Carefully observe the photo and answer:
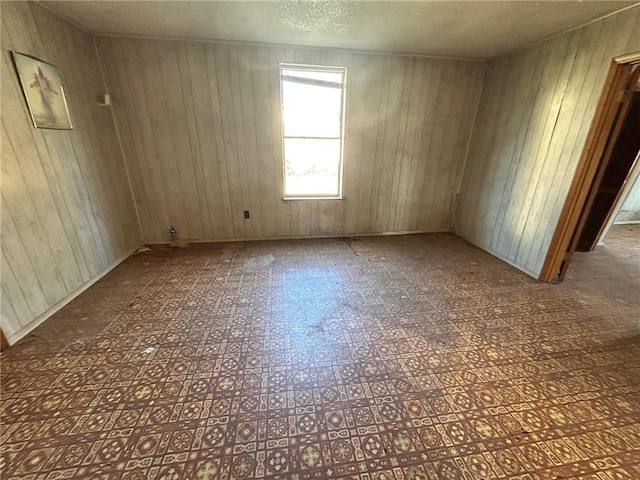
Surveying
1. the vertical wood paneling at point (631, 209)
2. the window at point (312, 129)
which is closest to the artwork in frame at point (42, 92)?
the window at point (312, 129)

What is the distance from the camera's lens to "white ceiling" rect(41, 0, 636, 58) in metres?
2.15

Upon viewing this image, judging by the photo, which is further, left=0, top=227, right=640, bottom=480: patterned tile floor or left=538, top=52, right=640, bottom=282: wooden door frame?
left=538, top=52, right=640, bottom=282: wooden door frame

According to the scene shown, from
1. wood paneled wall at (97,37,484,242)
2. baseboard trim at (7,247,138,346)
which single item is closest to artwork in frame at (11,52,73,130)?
wood paneled wall at (97,37,484,242)

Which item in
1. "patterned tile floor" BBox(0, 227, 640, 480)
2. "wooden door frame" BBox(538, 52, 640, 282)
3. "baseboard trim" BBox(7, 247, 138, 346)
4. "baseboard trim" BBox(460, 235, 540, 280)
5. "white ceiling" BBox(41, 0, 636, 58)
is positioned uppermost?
"white ceiling" BBox(41, 0, 636, 58)

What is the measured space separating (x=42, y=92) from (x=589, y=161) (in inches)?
183

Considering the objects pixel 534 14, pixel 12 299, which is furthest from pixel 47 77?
pixel 534 14

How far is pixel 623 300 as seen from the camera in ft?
8.48

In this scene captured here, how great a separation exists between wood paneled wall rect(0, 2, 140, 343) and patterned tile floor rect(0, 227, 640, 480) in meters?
0.28

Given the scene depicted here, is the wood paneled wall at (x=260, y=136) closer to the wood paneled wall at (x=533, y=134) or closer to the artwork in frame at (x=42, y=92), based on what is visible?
the wood paneled wall at (x=533, y=134)

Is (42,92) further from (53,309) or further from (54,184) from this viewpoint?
(53,309)

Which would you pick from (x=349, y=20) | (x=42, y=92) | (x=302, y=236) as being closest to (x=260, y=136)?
(x=302, y=236)

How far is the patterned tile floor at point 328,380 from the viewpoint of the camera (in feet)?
4.22

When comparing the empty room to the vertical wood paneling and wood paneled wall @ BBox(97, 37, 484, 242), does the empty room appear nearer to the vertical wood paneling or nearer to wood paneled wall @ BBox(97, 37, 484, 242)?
wood paneled wall @ BBox(97, 37, 484, 242)

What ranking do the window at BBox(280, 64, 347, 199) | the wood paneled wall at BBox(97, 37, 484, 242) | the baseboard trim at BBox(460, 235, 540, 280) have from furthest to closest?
the window at BBox(280, 64, 347, 199)
the wood paneled wall at BBox(97, 37, 484, 242)
the baseboard trim at BBox(460, 235, 540, 280)
